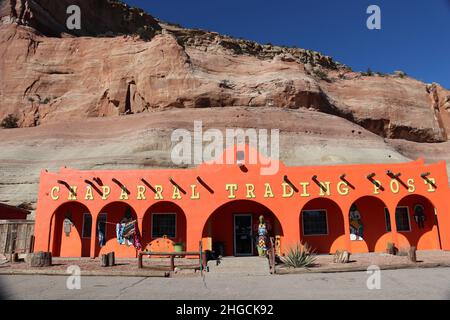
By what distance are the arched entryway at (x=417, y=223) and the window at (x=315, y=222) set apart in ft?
11.9

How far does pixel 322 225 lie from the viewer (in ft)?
58.7

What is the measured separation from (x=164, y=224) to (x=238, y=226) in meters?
3.53

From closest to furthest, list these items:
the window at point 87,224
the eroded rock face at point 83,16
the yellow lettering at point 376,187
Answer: the yellow lettering at point 376,187 < the window at point 87,224 < the eroded rock face at point 83,16

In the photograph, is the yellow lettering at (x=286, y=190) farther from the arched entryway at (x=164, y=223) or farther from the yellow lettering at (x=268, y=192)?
the arched entryway at (x=164, y=223)

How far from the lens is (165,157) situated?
31609 mm

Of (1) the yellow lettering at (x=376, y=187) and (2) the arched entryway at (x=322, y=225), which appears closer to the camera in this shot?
(1) the yellow lettering at (x=376, y=187)

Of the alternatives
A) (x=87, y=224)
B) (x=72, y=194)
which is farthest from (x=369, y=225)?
(x=72, y=194)

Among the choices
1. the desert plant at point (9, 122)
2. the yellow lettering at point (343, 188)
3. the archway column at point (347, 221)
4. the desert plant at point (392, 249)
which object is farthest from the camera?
the desert plant at point (9, 122)

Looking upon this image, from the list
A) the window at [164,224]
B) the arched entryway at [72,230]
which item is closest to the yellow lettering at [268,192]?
the window at [164,224]

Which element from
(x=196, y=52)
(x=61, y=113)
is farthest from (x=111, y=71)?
(x=196, y=52)

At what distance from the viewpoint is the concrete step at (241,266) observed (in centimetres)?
1317

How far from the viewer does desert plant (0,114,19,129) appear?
143ft

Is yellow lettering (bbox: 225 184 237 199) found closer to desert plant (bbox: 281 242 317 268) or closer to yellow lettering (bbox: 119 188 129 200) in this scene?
desert plant (bbox: 281 242 317 268)

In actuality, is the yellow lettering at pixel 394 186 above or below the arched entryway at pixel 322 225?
above
